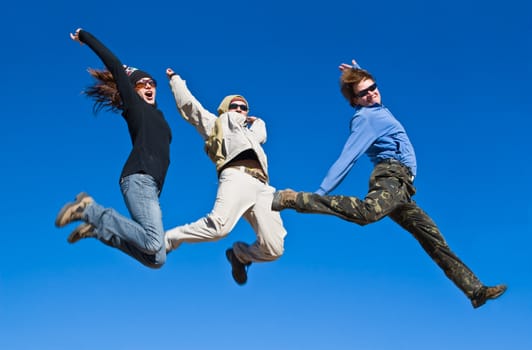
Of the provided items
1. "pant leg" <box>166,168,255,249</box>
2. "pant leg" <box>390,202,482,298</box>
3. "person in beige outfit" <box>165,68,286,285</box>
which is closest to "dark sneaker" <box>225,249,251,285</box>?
"person in beige outfit" <box>165,68,286,285</box>

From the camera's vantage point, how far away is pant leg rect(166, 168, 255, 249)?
9461 millimetres

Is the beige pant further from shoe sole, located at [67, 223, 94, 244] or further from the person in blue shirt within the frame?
shoe sole, located at [67, 223, 94, 244]

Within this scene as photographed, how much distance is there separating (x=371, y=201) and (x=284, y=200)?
1048 mm

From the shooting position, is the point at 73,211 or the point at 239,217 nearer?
the point at 73,211

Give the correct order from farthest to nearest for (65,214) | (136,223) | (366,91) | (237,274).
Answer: (237,274) < (366,91) < (136,223) < (65,214)

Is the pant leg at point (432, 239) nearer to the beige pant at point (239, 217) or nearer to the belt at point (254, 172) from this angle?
the beige pant at point (239, 217)

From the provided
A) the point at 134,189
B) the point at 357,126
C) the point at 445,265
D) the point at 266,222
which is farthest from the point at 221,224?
the point at 445,265

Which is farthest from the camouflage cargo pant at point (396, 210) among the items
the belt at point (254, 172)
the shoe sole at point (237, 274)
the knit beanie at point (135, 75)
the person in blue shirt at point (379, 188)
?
the knit beanie at point (135, 75)

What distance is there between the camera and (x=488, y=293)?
30.5ft

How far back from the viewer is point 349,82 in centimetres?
975

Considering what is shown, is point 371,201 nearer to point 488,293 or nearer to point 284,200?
point 284,200

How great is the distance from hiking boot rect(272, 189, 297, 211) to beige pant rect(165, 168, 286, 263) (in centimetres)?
89

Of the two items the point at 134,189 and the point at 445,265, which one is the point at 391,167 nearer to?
the point at 445,265

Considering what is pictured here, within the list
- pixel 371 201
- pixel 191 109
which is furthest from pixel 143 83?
pixel 371 201
